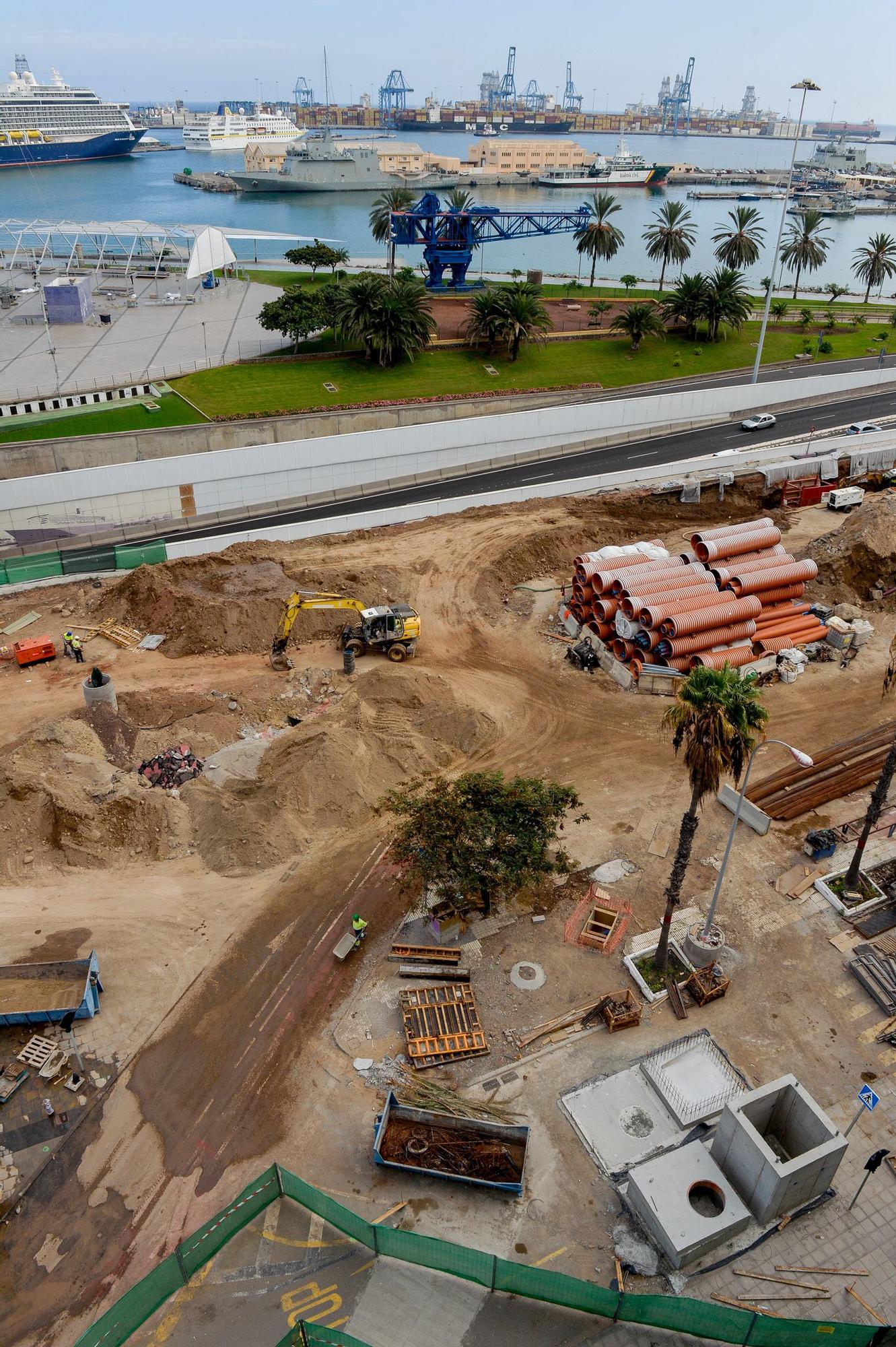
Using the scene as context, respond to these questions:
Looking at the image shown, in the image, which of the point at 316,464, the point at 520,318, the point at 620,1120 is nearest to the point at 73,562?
the point at 316,464

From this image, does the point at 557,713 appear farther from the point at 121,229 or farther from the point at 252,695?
the point at 121,229

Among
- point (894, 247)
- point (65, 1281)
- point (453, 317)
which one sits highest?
point (894, 247)

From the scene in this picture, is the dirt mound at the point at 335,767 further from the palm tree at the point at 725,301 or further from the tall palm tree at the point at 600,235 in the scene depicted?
the tall palm tree at the point at 600,235

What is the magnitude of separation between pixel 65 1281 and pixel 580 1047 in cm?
1195

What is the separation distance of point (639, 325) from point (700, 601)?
4398 cm

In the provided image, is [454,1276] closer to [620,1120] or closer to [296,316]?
[620,1120]

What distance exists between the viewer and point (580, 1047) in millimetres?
20906

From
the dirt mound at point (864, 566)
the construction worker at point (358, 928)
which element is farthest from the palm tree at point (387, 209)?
the construction worker at point (358, 928)

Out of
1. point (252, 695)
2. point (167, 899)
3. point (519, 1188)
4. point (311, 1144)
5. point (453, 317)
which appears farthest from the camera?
point (453, 317)

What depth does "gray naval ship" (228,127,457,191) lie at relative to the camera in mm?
166125

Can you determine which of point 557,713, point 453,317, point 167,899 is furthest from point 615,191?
point 167,899

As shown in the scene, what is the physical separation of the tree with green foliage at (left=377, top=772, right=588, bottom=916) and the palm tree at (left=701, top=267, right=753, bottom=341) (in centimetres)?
6113

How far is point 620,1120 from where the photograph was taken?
19250 millimetres

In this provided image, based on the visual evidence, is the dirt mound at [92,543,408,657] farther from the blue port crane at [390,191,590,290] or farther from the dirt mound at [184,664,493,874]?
the blue port crane at [390,191,590,290]
